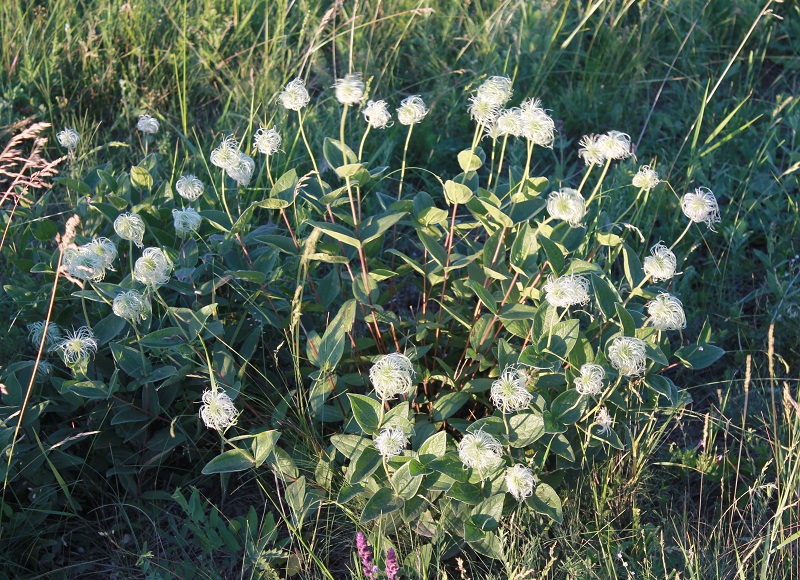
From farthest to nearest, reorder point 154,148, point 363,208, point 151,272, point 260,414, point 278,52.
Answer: point 278,52, point 154,148, point 363,208, point 260,414, point 151,272

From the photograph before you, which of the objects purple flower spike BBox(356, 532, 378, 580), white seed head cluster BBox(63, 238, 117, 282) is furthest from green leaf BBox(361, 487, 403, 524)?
white seed head cluster BBox(63, 238, 117, 282)

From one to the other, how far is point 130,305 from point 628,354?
1.04 meters

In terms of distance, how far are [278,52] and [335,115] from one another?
413 mm

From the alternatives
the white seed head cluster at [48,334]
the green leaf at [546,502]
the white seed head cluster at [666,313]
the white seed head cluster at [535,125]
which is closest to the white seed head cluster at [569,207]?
the white seed head cluster at [535,125]

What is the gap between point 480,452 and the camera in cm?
160

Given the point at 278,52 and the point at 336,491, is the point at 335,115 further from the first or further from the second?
the point at 336,491

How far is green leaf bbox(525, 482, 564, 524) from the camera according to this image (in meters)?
1.76

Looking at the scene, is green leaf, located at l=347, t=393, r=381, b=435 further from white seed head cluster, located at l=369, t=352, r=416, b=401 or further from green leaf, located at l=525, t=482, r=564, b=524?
green leaf, located at l=525, t=482, r=564, b=524

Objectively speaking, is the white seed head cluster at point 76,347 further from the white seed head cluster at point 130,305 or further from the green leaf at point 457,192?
the green leaf at point 457,192

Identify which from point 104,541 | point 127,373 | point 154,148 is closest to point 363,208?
point 154,148

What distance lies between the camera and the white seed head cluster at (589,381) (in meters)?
1.66

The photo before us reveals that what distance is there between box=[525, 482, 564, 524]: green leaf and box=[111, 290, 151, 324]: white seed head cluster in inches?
36.3

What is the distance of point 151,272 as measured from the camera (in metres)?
1.74

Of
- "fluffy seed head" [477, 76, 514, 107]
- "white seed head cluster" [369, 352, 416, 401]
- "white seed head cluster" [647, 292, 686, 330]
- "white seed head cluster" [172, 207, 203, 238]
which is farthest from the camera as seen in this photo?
"white seed head cluster" [172, 207, 203, 238]
